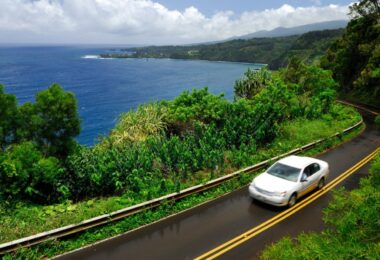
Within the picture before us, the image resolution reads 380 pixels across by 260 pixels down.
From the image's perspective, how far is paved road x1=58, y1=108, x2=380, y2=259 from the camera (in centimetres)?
979

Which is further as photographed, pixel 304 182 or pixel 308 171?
pixel 308 171

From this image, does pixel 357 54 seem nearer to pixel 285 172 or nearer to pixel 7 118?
pixel 285 172

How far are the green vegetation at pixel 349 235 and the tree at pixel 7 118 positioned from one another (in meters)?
10.8

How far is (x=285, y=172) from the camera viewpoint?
1379 cm

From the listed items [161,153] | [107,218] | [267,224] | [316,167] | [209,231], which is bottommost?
[267,224]

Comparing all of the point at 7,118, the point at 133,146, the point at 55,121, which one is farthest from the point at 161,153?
the point at 7,118

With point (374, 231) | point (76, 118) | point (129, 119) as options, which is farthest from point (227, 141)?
point (374, 231)

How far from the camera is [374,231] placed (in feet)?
14.1

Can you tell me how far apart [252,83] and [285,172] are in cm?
1916

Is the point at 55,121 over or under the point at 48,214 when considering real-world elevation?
over

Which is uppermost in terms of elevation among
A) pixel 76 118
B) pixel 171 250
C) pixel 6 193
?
pixel 76 118

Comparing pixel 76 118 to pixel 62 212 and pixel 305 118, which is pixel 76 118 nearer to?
pixel 62 212

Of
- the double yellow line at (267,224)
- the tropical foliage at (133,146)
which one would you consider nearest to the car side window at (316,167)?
the double yellow line at (267,224)

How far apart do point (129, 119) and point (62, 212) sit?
10539 millimetres
